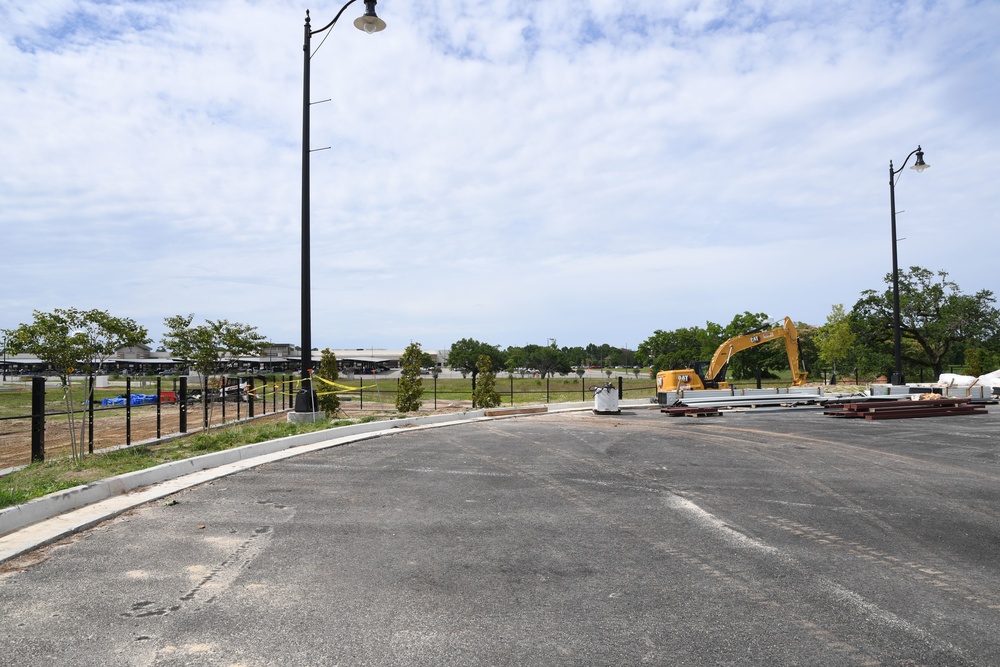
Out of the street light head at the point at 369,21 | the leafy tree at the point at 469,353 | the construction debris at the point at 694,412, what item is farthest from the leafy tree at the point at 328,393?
the leafy tree at the point at 469,353

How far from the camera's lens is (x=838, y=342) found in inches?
1944

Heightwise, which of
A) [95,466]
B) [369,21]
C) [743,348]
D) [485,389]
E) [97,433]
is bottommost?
[97,433]

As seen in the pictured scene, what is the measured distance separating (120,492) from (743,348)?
25.3 metres

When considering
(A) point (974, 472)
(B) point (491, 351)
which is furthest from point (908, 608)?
(B) point (491, 351)

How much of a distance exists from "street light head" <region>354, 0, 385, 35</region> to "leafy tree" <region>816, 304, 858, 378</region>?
44305mm

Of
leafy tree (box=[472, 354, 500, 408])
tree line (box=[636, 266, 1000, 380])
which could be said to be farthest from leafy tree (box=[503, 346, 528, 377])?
leafy tree (box=[472, 354, 500, 408])

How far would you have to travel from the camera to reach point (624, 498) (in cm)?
824

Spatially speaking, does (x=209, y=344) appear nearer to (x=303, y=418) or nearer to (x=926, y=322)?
(x=303, y=418)

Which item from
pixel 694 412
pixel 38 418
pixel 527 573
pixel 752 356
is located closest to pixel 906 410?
pixel 694 412

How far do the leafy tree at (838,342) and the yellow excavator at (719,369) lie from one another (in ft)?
68.8

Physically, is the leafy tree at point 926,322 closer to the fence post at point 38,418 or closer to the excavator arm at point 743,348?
the excavator arm at point 743,348

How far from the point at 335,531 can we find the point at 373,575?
1.46 m

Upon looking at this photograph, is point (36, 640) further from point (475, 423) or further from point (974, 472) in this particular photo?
point (475, 423)

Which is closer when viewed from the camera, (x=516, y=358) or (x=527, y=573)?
(x=527, y=573)
